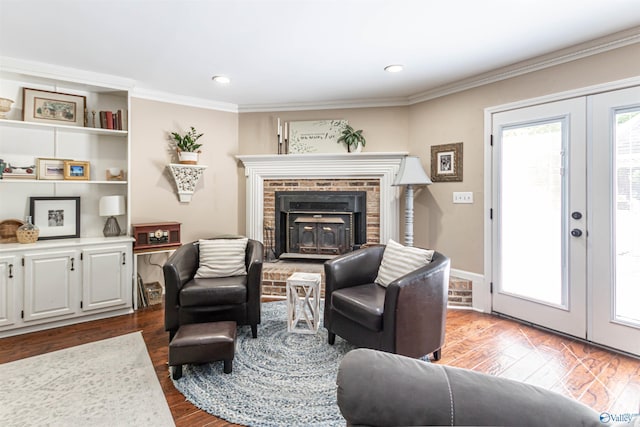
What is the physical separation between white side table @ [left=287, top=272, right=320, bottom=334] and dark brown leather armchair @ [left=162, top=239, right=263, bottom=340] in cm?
27

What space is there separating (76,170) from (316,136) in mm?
2565

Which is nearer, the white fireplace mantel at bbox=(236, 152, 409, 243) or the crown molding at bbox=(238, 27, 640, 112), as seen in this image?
the crown molding at bbox=(238, 27, 640, 112)

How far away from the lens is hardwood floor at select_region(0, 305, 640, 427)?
6.28 feet

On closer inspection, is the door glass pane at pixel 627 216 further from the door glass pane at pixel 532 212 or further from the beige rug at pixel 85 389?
the beige rug at pixel 85 389

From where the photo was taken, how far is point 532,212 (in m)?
2.91

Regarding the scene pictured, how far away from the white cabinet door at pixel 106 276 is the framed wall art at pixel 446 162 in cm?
333

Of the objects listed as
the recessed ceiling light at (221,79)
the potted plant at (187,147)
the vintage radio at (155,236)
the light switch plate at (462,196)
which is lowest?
the vintage radio at (155,236)

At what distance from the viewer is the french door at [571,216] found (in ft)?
7.85

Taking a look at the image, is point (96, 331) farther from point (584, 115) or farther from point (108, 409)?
point (584, 115)

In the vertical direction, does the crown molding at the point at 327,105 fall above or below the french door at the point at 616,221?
above

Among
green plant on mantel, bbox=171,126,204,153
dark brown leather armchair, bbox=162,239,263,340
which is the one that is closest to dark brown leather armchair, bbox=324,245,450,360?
dark brown leather armchair, bbox=162,239,263,340

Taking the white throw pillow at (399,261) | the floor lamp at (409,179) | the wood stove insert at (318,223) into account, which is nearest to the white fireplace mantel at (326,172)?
the wood stove insert at (318,223)

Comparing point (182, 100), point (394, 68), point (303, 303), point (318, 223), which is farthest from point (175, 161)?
point (394, 68)

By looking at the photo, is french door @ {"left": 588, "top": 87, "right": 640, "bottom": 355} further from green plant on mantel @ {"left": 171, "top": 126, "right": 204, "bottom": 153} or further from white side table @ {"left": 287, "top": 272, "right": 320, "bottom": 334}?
green plant on mantel @ {"left": 171, "top": 126, "right": 204, "bottom": 153}
